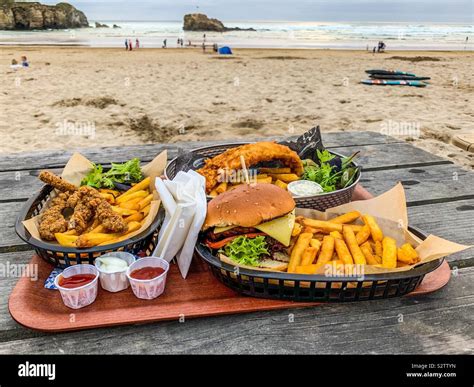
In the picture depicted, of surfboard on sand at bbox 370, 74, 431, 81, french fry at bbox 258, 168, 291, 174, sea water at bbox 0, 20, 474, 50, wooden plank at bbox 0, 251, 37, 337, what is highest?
sea water at bbox 0, 20, 474, 50

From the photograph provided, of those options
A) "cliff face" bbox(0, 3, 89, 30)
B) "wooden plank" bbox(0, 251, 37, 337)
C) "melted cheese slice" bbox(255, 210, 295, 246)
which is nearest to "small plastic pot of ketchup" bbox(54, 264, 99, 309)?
"wooden plank" bbox(0, 251, 37, 337)

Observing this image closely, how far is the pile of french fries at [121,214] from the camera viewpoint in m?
2.22

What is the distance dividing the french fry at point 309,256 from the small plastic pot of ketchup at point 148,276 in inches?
27.3

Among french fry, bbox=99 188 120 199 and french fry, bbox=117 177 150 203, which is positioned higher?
french fry, bbox=117 177 150 203

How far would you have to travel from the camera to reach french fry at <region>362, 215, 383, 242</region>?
2.28 meters

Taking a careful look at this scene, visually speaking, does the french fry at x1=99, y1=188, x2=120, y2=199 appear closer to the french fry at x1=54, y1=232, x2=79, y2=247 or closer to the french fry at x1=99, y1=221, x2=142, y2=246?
the french fry at x1=99, y1=221, x2=142, y2=246

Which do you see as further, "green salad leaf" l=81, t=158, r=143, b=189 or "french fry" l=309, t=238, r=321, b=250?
"green salad leaf" l=81, t=158, r=143, b=189

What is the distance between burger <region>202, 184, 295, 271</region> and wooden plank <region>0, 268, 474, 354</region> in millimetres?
311

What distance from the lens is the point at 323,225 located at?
2.37 metres

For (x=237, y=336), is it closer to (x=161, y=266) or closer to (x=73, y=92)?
(x=161, y=266)

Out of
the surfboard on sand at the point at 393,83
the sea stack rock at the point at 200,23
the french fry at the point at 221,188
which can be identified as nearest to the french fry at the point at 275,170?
the french fry at the point at 221,188

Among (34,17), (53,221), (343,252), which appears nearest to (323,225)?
(343,252)

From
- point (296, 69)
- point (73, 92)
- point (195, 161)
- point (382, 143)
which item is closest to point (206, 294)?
point (195, 161)

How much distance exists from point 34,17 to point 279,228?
78.7 m
